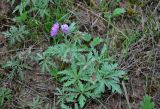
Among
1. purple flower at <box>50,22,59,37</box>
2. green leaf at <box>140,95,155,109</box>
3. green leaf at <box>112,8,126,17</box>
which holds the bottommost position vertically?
green leaf at <box>140,95,155,109</box>

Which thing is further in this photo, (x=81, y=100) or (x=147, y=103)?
(x=81, y=100)

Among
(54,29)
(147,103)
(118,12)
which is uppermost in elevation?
(118,12)

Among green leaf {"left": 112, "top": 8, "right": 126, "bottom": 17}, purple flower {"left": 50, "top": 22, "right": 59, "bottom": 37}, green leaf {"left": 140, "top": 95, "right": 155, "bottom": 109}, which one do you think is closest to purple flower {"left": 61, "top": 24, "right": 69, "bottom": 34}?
purple flower {"left": 50, "top": 22, "right": 59, "bottom": 37}

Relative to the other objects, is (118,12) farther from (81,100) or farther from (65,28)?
(81,100)

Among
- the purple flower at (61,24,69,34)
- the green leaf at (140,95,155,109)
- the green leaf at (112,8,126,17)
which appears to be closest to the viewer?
the green leaf at (140,95,155,109)

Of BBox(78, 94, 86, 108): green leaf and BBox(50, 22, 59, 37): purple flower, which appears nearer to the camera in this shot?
BBox(78, 94, 86, 108): green leaf

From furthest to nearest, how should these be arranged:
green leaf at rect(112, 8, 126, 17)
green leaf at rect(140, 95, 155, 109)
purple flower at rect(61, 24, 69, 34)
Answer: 1. green leaf at rect(112, 8, 126, 17)
2. purple flower at rect(61, 24, 69, 34)
3. green leaf at rect(140, 95, 155, 109)

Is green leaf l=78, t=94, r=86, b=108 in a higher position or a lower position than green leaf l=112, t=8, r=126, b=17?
lower

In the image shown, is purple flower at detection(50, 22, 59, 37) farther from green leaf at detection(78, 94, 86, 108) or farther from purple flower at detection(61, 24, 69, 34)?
green leaf at detection(78, 94, 86, 108)

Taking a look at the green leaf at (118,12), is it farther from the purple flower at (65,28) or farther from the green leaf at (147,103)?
the green leaf at (147,103)

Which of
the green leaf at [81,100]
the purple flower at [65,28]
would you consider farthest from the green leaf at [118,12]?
the green leaf at [81,100]

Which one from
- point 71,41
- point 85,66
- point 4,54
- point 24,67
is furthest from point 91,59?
point 4,54

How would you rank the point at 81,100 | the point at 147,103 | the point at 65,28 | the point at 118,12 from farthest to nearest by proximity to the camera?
the point at 118,12
the point at 65,28
the point at 81,100
the point at 147,103

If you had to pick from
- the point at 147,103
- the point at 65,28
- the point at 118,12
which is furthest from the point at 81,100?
the point at 118,12
